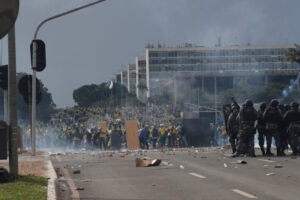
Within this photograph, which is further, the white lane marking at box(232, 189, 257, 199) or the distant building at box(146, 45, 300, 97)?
the distant building at box(146, 45, 300, 97)

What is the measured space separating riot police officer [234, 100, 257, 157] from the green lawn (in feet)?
33.2

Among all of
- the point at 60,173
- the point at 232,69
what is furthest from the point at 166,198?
the point at 232,69

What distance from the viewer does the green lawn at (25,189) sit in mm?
9391

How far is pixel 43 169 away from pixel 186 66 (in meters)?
176

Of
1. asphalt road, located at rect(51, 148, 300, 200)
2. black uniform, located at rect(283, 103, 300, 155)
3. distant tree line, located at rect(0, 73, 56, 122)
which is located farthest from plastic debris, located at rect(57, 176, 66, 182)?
distant tree line, located at rect(0, 73, 56, 122)

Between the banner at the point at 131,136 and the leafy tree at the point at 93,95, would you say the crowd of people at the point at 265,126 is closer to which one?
the banner at the point at 131,136

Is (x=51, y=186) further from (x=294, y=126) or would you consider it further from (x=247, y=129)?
(x=294, y=126)

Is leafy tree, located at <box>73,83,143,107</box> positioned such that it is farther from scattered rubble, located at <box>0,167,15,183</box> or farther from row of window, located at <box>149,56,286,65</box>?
A: scattered rubble, located at <box>0,167,15,183</box>

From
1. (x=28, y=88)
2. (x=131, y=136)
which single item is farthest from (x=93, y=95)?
(x=28, y=88)

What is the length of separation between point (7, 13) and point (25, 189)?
392 cm

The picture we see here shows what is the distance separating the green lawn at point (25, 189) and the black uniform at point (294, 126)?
11530 mm

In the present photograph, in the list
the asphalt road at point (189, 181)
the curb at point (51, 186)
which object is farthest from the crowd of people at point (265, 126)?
the curb at point (51, 186)

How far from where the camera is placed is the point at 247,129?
21078 mm

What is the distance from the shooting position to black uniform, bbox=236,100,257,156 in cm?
2098
